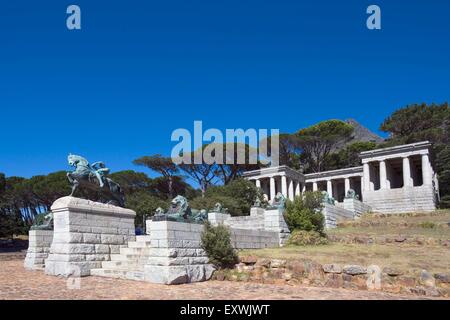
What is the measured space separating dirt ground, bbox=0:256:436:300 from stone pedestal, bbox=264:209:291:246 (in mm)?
6930

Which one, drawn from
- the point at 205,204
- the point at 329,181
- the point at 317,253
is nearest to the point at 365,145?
the point at 329,181

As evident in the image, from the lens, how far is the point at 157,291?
10102 millimetres

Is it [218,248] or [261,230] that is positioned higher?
[261,230]

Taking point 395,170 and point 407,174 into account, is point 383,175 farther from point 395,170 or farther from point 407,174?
point 395,170

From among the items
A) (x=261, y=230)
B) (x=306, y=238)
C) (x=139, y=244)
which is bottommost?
(x=306, y=238)

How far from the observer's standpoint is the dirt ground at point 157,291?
933 cm

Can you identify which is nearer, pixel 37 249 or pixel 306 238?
pixel 37 249

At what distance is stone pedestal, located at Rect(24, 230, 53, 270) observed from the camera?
1534 cm

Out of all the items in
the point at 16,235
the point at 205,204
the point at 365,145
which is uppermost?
the point at 365,145

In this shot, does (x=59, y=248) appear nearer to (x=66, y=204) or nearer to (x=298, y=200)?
(x=66, y=204)

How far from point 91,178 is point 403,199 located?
39455 millimetres

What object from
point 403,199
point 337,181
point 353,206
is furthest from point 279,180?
point 353,206
